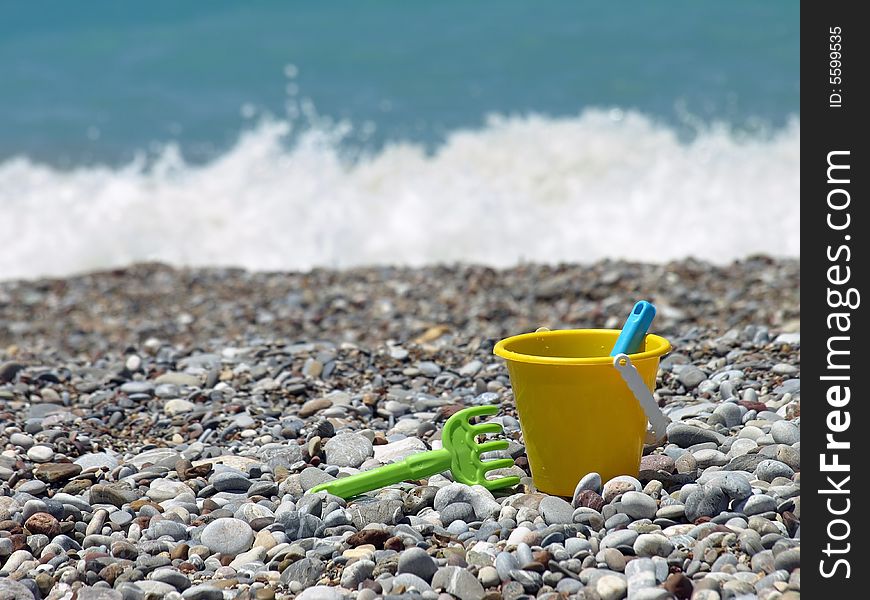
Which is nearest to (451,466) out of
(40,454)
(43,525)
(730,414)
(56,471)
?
(730,414)

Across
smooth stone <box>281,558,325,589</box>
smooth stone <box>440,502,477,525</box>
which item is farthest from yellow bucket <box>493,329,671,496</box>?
smooth stone <box>281,558,325,589</box>

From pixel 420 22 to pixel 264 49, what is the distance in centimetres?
268

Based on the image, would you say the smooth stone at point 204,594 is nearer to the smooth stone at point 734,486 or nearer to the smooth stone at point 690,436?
the smooth stone at point 734,486

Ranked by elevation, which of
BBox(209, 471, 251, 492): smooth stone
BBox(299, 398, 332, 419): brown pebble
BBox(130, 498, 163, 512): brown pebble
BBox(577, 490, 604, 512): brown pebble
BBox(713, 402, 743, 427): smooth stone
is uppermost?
BBox(713, 402, 743, 427): smooth stone

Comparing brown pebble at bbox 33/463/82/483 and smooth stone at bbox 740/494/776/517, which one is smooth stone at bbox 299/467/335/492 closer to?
brown pebble at bbox 33/463/82/483

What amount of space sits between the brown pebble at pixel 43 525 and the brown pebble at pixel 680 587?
5.41 ft

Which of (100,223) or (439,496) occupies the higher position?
(100,223)

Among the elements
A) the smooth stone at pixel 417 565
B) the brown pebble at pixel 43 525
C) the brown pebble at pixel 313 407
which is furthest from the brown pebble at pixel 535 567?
the brown pebble at pixel 313 407

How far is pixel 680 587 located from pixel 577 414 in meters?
0.59

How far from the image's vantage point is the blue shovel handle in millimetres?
2645

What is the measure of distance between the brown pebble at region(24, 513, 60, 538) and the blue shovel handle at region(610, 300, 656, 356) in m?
1.62
